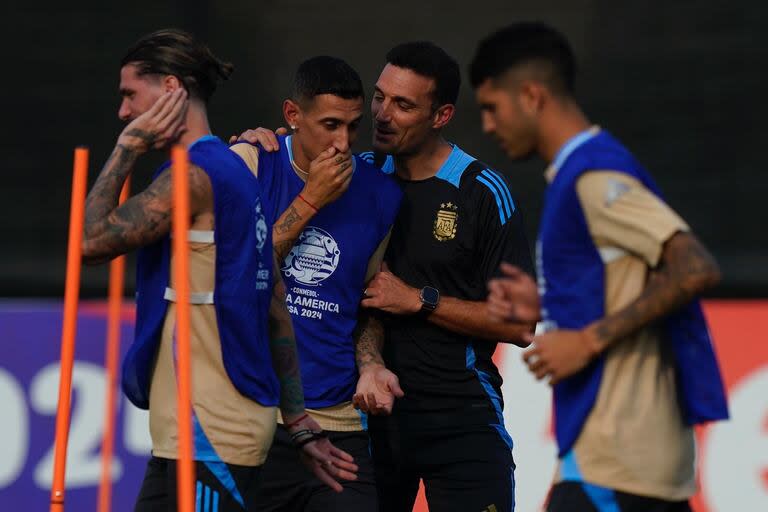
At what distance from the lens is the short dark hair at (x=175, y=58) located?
3.64m

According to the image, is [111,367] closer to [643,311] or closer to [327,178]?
[327,178]

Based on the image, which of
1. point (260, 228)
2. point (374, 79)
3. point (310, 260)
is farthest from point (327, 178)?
point (374, 79)

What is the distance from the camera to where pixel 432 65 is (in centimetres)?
466

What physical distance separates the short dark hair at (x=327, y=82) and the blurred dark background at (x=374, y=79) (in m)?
2.52

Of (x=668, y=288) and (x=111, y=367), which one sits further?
(x=111, y=367)

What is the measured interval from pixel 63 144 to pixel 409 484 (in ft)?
9.98

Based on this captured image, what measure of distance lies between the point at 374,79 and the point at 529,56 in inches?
143

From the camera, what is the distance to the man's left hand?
302 centimetres

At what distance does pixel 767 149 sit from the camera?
22.1 ft

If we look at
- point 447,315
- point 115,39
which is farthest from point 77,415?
point 447,315

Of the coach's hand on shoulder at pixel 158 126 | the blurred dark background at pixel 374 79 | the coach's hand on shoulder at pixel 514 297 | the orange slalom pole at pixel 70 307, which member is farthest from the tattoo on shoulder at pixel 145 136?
the blurred dark background at pixel 374 79

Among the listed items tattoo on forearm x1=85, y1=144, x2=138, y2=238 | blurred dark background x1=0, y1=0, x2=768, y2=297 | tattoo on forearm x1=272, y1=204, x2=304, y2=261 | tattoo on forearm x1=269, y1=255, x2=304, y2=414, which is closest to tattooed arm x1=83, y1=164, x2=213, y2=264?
tattoo on forearm x1=85, y1=144, x2=138, y2=238

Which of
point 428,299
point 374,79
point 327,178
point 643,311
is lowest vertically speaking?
point 643,311

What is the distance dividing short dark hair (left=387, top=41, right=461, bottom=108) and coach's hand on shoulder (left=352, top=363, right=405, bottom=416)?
3.17 ft
